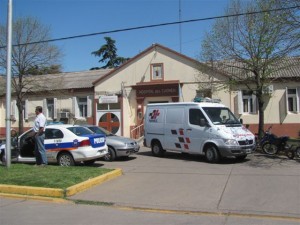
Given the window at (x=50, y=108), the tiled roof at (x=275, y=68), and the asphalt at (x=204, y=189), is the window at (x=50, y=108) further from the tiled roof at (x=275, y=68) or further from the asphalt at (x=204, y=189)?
the asphalt at (x=204, y=189)

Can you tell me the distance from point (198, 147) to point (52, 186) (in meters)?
7.18

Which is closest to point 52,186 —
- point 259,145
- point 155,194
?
point 155,194

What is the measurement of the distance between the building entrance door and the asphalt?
40.7ft

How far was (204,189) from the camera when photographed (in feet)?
30.1

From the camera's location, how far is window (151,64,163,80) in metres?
25.1

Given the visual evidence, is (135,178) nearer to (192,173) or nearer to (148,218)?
(192,173)

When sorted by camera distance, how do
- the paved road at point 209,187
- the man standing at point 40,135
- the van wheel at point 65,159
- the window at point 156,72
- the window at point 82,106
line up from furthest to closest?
the window at point 82,106 < the window at point 156,72 < the van wheel at point 65,159 < the man standing at point 40,135 < the paved road at point 209,187

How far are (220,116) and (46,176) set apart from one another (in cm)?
751

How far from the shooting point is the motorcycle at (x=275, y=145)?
15342mm

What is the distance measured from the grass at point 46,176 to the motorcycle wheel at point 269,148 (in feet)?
27.3

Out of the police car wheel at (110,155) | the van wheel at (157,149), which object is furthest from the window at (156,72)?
the police car wheel at (110,155)

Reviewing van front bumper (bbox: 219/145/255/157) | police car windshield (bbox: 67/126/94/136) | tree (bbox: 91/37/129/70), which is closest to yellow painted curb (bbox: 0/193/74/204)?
police car windshield (bbox: 67/126/94/136)

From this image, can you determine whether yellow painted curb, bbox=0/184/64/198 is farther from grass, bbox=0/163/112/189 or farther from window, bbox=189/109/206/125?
window, bbox=189/109/206/125

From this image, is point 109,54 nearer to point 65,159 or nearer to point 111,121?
point 111,121
